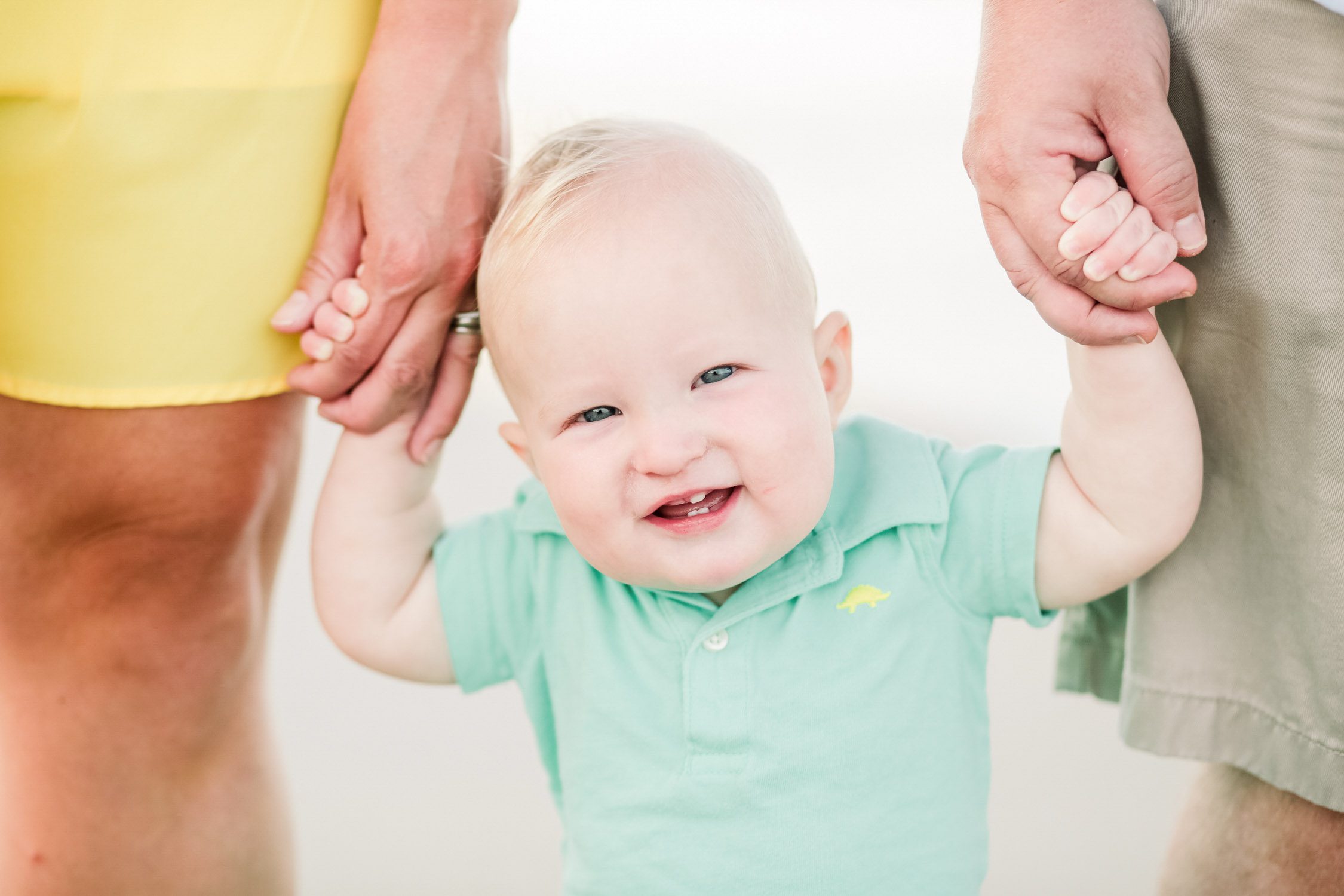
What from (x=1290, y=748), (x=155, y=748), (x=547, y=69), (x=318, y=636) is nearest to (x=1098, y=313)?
(x=1290, y=748)

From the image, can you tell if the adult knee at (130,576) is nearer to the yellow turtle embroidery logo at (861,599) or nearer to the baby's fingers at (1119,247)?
the yellow turtle embroidery logo at (861,599)

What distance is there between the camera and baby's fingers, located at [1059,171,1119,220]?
2.98 feet

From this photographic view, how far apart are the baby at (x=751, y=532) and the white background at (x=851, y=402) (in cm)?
21

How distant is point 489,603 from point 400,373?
0.71ft

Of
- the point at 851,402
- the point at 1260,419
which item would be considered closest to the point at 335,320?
the point at 1260,419

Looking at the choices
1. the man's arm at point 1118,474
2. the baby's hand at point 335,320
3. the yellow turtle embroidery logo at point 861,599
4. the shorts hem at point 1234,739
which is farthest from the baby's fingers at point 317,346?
the shorts hem at point 1234,739

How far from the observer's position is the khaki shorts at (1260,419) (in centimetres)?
94

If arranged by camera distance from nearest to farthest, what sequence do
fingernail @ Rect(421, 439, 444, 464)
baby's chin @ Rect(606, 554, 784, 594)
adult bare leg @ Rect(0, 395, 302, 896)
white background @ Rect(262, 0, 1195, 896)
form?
baby's chin @ Rect(606, 554, 784, 594) < adult bare leg @ Rect(0, 395, 302, 896) < fingernail @ Rect(421, 439, 444, 464) < white background @ Rect(262, 0, 1195, 896)

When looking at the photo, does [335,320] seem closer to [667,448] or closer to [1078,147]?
[667,448]

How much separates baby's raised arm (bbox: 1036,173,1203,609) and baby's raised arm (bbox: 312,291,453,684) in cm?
53

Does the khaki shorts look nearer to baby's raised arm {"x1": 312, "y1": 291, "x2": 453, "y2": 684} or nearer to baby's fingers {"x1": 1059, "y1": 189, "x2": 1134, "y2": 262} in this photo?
baby's fingers {"x1": 1059, "y1": 189, "x2": 1134, "y2": 262}

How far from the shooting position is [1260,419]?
1019mm

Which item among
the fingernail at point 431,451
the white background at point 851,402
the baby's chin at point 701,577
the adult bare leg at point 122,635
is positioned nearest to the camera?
the baby's chin at point 701,577

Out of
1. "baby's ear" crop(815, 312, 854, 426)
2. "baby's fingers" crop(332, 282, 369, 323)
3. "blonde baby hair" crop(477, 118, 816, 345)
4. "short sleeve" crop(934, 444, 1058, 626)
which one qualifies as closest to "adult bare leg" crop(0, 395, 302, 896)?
"baby's fingers" crop(332, 282, 369, 323)
